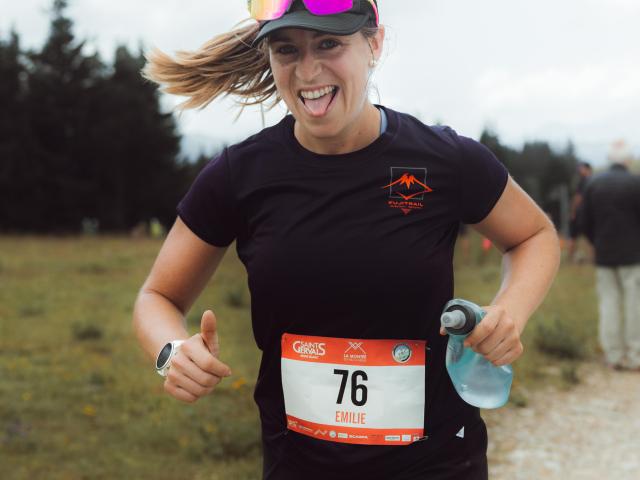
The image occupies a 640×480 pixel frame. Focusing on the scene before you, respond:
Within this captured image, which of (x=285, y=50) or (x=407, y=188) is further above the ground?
(x=285, y=50)

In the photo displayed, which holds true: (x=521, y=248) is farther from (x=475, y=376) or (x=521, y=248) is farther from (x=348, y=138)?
(x=348, y=138)

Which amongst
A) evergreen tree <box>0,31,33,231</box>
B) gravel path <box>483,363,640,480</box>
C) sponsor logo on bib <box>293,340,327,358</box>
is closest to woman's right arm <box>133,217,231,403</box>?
sponsor logo on bib <box>293,340,327,358</box>

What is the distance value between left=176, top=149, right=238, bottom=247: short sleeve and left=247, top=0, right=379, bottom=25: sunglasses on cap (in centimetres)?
36

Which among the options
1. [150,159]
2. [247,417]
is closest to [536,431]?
[247,417]

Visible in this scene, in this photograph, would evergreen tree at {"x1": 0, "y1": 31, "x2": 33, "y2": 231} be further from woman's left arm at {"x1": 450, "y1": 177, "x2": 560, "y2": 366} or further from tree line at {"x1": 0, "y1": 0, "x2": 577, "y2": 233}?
woman's left arm at {"x1": 450, "y1": 177, "x2": 560, "y2": 366}

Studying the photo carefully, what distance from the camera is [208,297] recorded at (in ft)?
39.0

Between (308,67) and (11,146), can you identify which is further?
(11,146)

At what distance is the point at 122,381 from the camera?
6.95 metres

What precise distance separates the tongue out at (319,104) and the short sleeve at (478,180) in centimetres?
38

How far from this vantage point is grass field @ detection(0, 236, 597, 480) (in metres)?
4.93

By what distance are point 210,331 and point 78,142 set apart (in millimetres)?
35077

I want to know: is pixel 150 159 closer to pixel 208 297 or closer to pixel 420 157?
pixel 208 297

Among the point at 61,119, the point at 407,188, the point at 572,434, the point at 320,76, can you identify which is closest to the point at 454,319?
the point at 407,188

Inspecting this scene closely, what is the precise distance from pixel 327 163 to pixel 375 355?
19.0 inches
